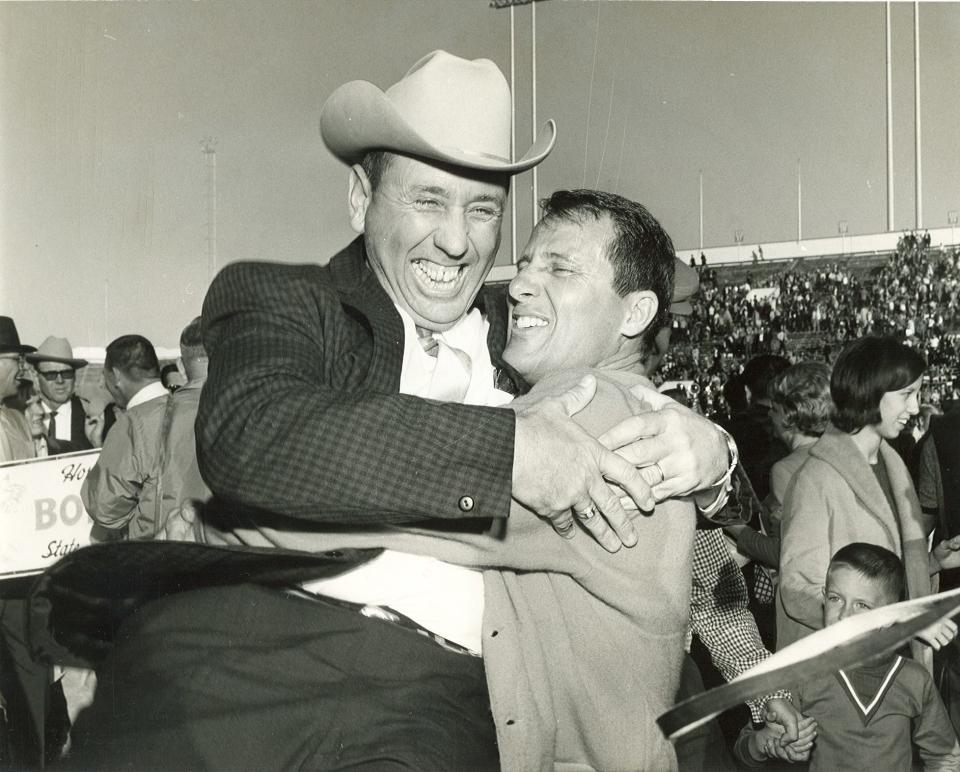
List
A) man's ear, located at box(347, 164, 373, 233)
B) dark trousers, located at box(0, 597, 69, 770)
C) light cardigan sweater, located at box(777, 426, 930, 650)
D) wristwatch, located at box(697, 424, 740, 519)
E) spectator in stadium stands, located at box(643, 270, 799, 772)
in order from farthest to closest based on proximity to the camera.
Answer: dark trousers, located at box(0, 597, 69, 770) < light cardigan sweater, located at box(777, 426, 930, 650) < spectator in stadium stands, located at box(643, 270, 799, 772) < man's ear, located at box(347, 164, 373, 233) < wristwatch, located at box(697, 424, 740, 519)

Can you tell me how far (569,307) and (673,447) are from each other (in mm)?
571

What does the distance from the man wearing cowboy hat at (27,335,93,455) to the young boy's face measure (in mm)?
4514

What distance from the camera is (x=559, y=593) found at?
6.27 feet

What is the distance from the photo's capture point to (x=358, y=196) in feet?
8.32

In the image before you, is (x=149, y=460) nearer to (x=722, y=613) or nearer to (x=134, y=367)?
(x=134, y=367)

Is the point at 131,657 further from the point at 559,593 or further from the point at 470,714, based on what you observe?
the point at 559,593

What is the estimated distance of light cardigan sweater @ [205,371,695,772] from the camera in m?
1.83

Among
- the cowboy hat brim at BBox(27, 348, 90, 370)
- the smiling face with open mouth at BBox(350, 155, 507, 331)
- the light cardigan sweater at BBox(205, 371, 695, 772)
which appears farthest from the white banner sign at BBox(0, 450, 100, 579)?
the light cardigan sweater at BBox(205, 371, 695, 772)

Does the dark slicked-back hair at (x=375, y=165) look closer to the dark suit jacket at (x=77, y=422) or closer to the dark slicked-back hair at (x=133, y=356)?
the dark slicked-back hair at (x=133, y=356)

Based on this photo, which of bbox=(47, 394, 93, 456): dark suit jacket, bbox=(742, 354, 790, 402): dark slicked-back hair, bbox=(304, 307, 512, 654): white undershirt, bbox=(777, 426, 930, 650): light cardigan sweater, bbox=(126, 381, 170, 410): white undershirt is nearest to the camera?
bbox=(304, 307, 512, 654): white undershirt

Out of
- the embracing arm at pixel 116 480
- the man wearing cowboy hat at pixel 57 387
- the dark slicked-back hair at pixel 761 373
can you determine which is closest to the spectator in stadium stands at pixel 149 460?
the embracing arm at pixel 116 480

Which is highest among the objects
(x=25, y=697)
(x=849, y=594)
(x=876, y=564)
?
(x=876, y=564)

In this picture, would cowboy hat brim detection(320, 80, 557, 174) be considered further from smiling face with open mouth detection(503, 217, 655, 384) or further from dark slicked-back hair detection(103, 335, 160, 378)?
dark slicked-back hair detection(103, 335, 160, 378)

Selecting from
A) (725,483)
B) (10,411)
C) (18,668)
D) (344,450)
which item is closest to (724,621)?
(725,483)
